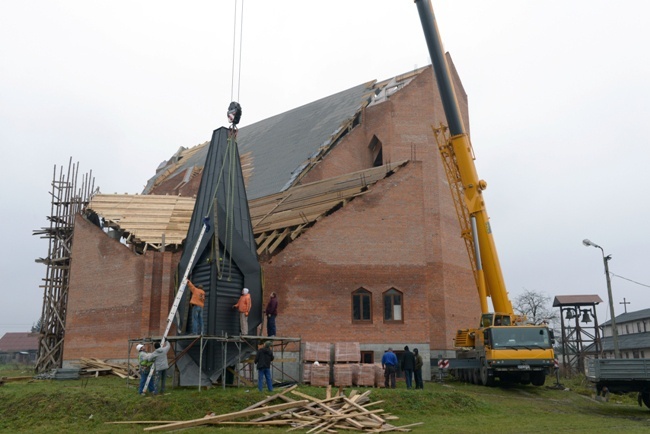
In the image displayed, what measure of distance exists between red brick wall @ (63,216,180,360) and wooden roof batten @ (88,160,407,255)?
88 cm

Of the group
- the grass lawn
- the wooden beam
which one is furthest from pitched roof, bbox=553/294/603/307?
the wooden beam

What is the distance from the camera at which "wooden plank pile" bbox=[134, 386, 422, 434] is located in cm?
1277

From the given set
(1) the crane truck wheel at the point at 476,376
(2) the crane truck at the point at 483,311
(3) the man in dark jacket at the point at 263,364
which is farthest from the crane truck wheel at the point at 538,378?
(3) the man in dark jacket at the point at 263,364

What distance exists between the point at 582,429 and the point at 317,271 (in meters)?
13.2

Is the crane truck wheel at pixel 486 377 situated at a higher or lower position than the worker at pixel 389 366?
lower

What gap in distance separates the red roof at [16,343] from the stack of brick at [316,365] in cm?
8411

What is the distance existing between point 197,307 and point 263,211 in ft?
43.5

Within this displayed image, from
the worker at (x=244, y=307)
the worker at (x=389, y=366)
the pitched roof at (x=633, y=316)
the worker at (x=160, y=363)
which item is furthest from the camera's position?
the pitched roof at (x=633, y=316)

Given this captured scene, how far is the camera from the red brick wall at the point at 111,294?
26094 millimetres

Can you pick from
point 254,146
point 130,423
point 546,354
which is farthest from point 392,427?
point 254,146

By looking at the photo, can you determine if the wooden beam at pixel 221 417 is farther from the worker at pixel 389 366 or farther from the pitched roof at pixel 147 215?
the pitched roof at pixel 147 215

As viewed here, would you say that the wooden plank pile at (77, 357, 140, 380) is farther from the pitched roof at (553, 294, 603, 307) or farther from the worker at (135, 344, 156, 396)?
the pitched roof at (553, 294, 603, 307)

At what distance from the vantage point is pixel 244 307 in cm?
1653

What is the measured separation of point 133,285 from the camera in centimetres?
2664
